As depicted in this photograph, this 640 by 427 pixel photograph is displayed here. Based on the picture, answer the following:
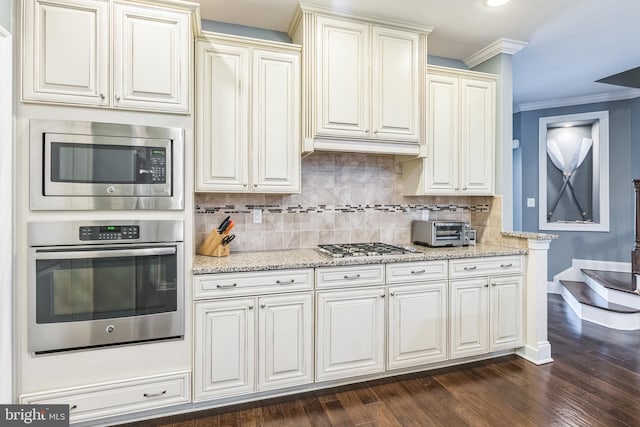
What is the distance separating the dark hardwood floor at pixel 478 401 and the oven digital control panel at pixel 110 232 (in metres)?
1.09

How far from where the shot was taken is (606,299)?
398cm

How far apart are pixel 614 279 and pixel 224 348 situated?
4578 mm

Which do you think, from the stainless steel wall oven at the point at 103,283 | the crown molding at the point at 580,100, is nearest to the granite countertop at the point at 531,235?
the stainless steel wall oven at the point at 103,283

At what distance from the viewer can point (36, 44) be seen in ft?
6.06

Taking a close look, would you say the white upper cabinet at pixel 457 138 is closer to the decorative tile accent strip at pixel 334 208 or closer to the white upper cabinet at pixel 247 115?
the decorative tile accent strip at pixel 334 208

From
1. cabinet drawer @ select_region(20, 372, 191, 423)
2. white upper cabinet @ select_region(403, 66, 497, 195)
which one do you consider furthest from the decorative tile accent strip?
cabinet drawer @ select_region(20, 372, 191, 423)

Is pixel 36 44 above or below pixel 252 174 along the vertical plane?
above

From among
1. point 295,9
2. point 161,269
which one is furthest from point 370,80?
point 161,269

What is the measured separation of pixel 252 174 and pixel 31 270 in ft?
4.41

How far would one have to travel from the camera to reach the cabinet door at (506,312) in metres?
2.79

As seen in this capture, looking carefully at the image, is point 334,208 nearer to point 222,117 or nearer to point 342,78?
point 342,78

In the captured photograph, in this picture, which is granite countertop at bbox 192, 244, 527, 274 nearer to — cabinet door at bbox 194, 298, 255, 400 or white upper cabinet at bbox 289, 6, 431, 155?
cabinet door at bbox 194, 298, 255, 400

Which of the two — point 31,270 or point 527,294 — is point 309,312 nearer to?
point 31,270

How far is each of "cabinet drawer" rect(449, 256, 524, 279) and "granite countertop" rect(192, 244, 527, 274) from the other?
0.04 meters
